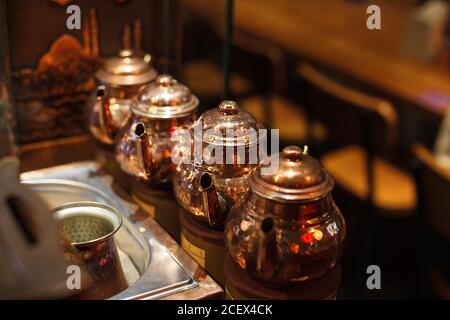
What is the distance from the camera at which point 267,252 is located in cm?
101

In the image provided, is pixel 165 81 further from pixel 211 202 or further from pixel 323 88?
pixel 323 88

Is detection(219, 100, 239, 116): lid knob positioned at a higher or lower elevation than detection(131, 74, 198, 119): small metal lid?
higher

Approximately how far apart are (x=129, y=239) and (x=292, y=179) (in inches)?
18.8

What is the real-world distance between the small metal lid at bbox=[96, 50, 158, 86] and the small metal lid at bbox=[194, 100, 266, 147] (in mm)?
370

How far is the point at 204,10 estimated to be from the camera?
4.58 meters

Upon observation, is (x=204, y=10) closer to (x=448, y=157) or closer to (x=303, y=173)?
(x=448, y=157)

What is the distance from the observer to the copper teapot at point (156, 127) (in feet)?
4.44

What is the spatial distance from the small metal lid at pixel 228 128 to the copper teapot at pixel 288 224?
0.13m

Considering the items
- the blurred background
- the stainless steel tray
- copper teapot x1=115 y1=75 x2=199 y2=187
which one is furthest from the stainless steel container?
the blurred background

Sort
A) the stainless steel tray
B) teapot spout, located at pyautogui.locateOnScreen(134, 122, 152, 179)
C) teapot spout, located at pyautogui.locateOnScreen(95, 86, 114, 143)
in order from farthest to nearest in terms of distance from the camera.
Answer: teapot spout, located at pyautogui.locateOnScreen(95, 86, 114, 143) → teapot spout, located at pyautogui.locateOnScreen(134, 122, 152, 179) → the stainless steel tray

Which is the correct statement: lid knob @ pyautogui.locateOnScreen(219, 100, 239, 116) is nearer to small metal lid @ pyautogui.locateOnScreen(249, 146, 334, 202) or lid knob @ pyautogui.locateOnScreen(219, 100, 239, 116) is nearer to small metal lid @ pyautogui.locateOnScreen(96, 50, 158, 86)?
small metal lid @ pyautogui.locateOnScreen(249, 146, 334, 202)

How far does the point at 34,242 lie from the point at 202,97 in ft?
10.5

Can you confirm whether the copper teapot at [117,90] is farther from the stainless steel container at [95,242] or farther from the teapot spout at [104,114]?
the stainless steel container at [95,242]

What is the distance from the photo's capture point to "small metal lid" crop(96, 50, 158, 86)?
1.54 metres
